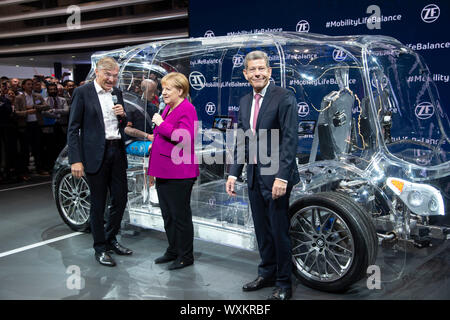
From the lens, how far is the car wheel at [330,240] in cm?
308

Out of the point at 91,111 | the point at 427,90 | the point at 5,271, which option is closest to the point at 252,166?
the point at 91,111

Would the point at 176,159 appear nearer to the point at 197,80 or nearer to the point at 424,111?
the point at 197,80

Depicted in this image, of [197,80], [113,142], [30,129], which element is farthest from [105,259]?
[30,129]

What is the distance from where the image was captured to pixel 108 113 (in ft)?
12.6

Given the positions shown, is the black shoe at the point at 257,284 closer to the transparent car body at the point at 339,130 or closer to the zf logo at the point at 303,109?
the transparent car body at the point at 339,130

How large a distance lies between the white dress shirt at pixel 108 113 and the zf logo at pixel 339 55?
1.90 metres

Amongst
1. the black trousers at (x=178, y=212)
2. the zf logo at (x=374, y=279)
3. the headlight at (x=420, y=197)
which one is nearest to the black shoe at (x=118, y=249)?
the black trousers at (x=178, y=212)

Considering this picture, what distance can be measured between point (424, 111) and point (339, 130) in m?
0.84

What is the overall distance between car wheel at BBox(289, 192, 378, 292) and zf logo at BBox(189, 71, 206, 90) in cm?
187

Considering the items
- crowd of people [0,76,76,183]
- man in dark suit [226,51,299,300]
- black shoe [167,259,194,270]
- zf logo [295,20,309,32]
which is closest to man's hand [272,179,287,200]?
man in dark suit [226,51,299,300]

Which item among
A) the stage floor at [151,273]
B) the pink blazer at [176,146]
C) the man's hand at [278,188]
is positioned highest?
the pink blazer at [176,146]
